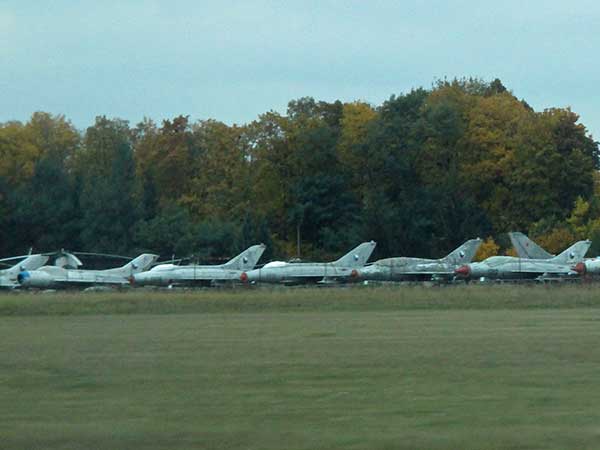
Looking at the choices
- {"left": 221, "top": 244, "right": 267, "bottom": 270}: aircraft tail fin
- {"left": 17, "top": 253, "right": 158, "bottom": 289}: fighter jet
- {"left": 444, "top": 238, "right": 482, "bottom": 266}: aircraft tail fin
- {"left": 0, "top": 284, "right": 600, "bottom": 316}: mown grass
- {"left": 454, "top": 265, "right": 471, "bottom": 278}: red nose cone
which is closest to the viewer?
{"left": 0, "top": 284, "right": 600, "bottom": 316}: mown grass

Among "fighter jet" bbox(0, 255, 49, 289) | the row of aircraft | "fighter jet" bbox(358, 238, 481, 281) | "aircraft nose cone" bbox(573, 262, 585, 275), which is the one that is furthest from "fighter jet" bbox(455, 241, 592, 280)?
"fighter jet" bbox(0, 255, 49, 289)

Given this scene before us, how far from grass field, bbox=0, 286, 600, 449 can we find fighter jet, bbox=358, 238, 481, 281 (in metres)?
38.7

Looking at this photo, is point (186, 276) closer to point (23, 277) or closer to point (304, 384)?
point (23, 277)

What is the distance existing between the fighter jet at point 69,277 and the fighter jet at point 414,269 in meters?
14.4

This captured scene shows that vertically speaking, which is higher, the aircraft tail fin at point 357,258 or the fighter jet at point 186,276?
the aircraft tail fin at point 357,258

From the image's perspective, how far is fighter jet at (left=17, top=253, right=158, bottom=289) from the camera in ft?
203

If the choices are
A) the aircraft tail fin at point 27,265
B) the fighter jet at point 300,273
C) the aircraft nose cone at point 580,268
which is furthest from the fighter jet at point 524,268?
the aircraft tail fin at point 27,265

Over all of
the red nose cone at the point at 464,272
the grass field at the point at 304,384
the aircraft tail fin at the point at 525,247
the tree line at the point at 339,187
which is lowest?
the grass field at the point at 304,384

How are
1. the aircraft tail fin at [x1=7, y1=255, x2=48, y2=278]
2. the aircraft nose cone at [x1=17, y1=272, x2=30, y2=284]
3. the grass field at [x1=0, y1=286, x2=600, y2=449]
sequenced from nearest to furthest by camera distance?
1. the grass field at [x1=0, y1=286, x2=600, y2=449]
2. the aircraft nose cone at [x1=17, y1=272, x2=30, y2=284]
3. the aircraft tail fin at [x1=7, y1=255, x2=48, y2=278]

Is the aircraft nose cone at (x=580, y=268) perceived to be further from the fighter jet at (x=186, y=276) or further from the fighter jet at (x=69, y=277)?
the fighter jet at (x=69, y=277)

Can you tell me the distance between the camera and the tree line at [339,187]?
84938mm

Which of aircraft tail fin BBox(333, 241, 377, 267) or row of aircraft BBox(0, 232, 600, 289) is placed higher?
aircraft tail fin BBox(333, 241, 377, 267)

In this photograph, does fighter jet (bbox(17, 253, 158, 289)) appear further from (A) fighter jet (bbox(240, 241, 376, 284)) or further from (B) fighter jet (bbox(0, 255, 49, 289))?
(A) fighter jet (bbox(240, 241, 376, 284))

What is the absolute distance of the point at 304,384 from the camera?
46.3ft
